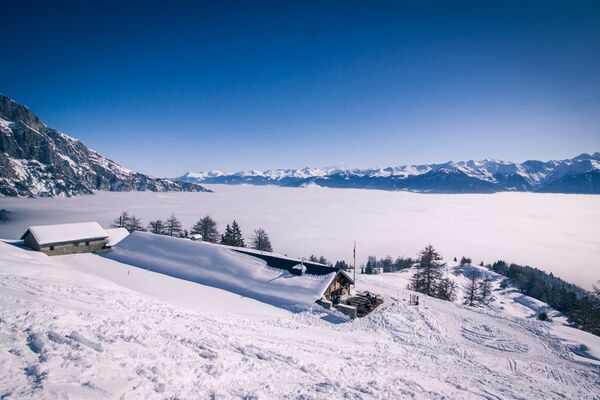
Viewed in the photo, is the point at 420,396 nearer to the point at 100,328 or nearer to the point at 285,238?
the point at 100,328

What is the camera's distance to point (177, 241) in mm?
39156

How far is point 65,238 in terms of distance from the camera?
3906 cm

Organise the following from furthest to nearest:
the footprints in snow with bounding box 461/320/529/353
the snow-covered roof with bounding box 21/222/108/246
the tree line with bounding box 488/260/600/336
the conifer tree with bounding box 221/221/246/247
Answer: the tree line with bounding box 488/260/600/336 → the conifer tree with bounding box 221/221/246/247 → the snow-covered roof with bounding box 21/222/108/246 → the footprints in snow with bounding box 461/320/529/353

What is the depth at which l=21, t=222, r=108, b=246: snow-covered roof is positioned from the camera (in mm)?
37828

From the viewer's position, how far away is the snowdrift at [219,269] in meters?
28.7

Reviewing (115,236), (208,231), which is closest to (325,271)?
(115,236)

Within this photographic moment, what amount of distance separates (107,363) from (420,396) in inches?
511

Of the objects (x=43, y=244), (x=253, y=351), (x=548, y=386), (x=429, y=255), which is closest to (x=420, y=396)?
(x=253, y=351)

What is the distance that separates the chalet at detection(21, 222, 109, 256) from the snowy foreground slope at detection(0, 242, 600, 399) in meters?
8.12

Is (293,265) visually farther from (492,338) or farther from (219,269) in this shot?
(492,338)

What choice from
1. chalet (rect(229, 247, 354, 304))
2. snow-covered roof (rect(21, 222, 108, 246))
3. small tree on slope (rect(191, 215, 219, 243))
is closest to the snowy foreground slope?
chalet (rect(229, 247, 354, 304))

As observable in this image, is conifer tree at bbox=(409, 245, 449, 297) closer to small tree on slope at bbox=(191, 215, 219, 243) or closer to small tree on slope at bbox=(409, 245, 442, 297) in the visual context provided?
small tree on slope at bbox=(409, 245, 442, 297)

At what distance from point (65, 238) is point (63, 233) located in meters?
1.31

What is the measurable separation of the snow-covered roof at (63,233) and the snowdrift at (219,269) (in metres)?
4.17
